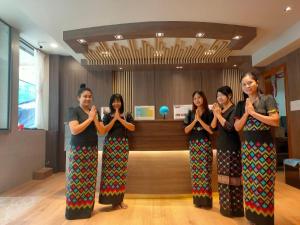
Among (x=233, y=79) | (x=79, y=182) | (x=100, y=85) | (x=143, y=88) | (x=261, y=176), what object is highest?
(x=233, y=79)

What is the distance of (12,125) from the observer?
16.5 feet

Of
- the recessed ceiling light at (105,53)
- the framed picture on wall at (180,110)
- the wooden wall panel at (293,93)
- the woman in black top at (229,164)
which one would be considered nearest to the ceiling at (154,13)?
the wooden wall panel at (293,93)

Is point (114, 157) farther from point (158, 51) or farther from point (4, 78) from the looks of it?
point (158, 51)

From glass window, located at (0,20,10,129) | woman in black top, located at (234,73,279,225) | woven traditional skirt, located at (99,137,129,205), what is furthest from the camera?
glass window, located at (0,20,10,129)

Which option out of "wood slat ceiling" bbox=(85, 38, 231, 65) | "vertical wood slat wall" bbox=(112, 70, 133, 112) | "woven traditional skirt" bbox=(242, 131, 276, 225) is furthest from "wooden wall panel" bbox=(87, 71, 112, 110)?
"woven traditional skirt" bbox=(242, 131, 276, 225)

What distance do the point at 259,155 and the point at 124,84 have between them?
16.4 feet

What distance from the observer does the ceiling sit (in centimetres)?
361

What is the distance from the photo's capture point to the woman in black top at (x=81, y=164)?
117 inches

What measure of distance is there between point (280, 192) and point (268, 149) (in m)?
2.45

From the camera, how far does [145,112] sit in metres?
6.70

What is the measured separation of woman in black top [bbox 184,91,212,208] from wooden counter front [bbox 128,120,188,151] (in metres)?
0.52

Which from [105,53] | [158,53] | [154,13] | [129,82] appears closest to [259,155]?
[154,13]

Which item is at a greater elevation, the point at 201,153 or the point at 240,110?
the point at 240,110

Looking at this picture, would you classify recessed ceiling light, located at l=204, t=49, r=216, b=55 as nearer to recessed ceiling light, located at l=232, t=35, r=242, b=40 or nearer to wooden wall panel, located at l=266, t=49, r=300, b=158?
recessed ceiling light, located at l=232, t=35, r=242, b=40
